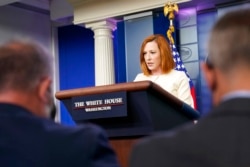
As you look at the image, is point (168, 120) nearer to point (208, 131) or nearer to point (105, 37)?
point (208, 131)

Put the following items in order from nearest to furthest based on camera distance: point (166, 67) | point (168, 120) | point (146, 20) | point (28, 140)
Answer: point (28, 140), point (168, 120), point (166, 67), point (146, 20)

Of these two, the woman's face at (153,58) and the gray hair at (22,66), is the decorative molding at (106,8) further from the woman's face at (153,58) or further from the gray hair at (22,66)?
the gray hair at (22,66)

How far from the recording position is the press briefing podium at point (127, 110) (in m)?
2.12

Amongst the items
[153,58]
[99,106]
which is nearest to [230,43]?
[99,106]

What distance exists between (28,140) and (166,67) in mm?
2161

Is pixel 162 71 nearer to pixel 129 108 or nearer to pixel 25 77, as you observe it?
pixel 129 108

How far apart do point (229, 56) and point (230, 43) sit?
27mm

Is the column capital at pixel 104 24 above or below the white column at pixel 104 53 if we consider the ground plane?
above

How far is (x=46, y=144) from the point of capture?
117cm

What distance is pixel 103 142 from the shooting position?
120 centimetres

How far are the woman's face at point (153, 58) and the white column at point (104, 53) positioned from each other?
10.9 feet

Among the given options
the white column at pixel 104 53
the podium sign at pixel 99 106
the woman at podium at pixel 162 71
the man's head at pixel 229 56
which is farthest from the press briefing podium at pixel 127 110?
the white column at pixel 104 53

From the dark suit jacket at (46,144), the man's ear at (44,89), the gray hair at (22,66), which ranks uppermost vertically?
the gray hair at (22,66)

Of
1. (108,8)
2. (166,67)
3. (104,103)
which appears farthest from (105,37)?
(104,103)
